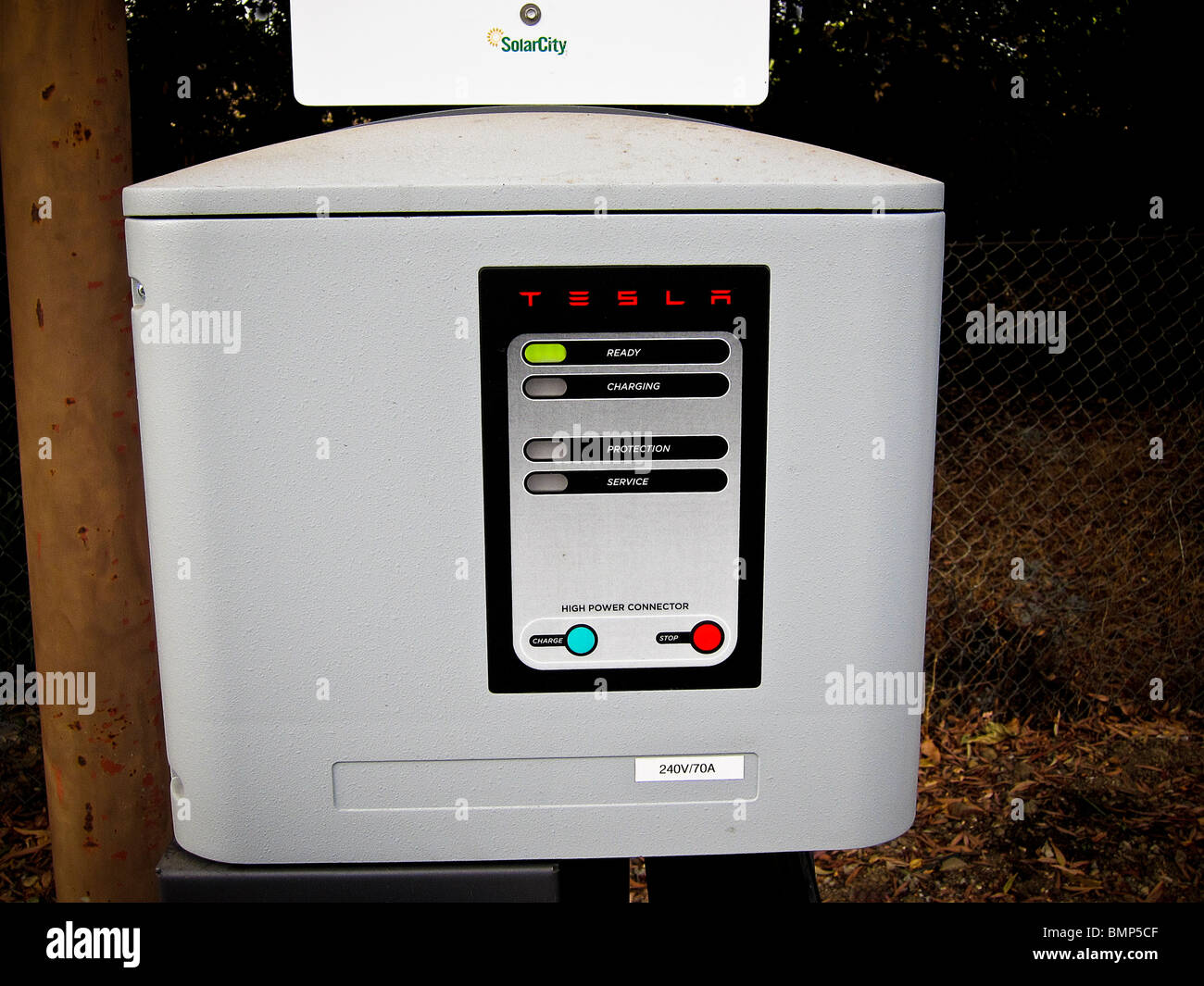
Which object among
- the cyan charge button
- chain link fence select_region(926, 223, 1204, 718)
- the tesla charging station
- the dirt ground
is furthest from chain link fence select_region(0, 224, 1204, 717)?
the cyan charge button

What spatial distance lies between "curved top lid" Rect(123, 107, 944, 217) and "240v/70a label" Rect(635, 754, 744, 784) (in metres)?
0.60

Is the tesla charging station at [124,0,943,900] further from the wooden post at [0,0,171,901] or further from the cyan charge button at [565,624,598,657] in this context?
the wooden post at [0,0,171,901]

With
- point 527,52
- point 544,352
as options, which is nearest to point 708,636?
point 544,352

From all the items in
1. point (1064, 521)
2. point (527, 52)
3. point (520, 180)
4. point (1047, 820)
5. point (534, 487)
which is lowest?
point (1047, 820)

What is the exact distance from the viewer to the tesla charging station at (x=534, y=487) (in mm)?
1111

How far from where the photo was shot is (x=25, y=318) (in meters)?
1.48

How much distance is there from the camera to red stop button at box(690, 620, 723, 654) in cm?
120

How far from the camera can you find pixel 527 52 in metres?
1.33

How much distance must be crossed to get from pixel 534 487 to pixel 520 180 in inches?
12.5

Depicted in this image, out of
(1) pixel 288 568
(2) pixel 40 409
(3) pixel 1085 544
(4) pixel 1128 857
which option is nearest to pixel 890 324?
(1) pixel 288 568

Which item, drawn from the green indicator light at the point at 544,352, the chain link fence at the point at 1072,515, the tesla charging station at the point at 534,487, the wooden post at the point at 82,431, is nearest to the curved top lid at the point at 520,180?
the tesla charging station at the point at 534,487

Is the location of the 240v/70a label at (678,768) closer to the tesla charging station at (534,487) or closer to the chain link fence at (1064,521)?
the tesla charging station at (534,487)

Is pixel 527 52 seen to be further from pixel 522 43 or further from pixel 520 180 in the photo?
pixel 520 180

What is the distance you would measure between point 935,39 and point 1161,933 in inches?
203
